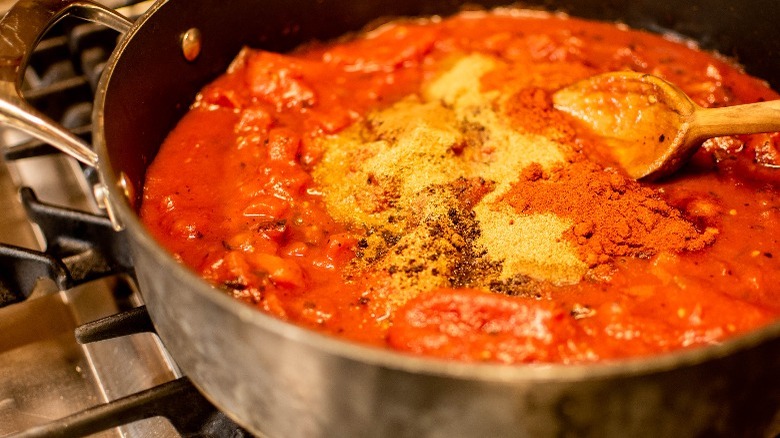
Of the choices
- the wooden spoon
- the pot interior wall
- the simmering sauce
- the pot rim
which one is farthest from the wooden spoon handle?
the pot rim

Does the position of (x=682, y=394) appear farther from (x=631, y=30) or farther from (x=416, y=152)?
(x=631, y=30)

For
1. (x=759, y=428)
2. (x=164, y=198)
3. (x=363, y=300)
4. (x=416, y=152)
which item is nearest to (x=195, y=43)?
(x=164, y=198)

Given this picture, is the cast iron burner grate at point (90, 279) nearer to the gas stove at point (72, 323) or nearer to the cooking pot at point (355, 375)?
the gas stove at point (72, 323)

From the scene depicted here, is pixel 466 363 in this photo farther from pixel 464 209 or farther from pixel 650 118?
pixel 650 118

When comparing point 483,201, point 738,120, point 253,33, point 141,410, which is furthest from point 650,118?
point 141,410

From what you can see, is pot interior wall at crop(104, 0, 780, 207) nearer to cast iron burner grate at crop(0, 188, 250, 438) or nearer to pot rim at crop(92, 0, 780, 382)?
cast iron burner grate at crop(0, 188, 250, 438)

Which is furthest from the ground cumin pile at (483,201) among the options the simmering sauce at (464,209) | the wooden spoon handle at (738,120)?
the wooden spoon handle at (738,120)
